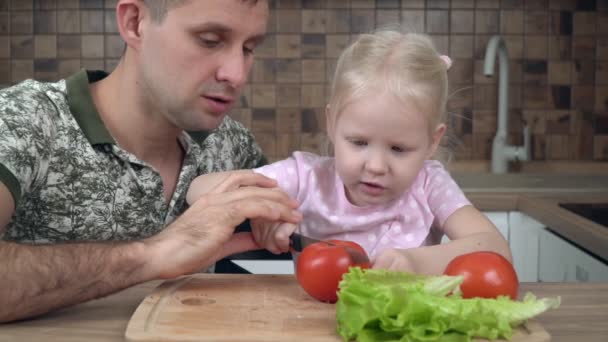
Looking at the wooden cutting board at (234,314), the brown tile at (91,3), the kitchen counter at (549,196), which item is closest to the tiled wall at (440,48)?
the brown tile at (91,3)

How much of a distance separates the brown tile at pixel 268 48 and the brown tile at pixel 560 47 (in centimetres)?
100

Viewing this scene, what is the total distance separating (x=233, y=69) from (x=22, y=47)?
5.60 feet

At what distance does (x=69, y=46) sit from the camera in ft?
9.02

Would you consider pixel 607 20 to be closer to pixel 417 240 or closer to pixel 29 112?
pixel 417 240

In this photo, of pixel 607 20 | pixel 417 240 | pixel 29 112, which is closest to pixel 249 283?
pixel 417 240

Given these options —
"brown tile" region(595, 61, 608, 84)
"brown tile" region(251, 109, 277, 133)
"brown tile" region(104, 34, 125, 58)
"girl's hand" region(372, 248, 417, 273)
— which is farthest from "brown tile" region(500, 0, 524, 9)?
"girl's hand" region(372, 248, 417, 273)

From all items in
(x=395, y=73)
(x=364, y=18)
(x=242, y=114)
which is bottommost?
(x=242, y=114)

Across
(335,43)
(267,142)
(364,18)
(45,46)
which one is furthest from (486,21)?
(45,46)

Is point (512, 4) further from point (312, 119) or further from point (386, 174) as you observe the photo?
point (386, 174)

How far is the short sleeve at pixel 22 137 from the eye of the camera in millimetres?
1199

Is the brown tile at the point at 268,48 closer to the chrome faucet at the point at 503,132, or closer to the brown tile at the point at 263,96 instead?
the brown tile at the point at 263,96

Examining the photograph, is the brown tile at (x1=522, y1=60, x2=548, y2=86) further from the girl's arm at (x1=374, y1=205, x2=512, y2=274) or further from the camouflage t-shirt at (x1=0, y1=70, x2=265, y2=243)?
the camouflage t-shirt at (x1=0, y1=70, x2=265, y2=243)

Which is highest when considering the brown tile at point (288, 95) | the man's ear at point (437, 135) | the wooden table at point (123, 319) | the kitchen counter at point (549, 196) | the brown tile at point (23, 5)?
the brown tile at point (23, 5)

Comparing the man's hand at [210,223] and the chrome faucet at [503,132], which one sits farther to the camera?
the chrome faucet at [503,132]
